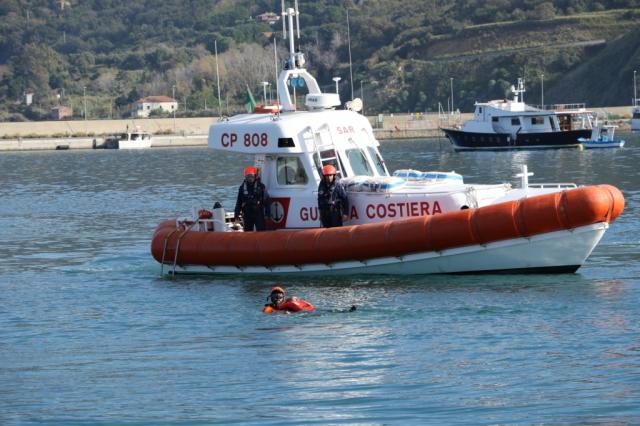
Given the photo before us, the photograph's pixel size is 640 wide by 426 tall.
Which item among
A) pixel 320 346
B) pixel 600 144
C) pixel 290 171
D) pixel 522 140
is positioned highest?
pixel 290 171

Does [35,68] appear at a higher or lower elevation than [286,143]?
higher

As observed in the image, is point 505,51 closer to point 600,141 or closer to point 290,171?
point 600,141

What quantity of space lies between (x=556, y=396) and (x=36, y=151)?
357ft

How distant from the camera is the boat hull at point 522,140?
3196 inches

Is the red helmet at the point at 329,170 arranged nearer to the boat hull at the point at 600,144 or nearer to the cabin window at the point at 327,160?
the cabin window at the point at 327,160

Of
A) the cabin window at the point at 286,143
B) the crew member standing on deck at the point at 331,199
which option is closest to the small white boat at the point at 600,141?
the cabin window at the point at 286,143

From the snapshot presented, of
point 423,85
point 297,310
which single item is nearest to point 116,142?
point 423,85

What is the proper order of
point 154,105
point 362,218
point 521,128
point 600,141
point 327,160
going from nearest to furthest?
point 362,218 < point 327,160 < point 600,141 < point 521,128 < point 154,105

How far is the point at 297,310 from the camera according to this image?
67.2ft

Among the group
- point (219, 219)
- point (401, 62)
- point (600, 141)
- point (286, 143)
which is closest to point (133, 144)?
point (401, 62)

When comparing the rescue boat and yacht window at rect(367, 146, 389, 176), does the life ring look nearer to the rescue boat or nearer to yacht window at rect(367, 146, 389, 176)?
the rescue boat

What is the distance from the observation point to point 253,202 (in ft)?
79.0

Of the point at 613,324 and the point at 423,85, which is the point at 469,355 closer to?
the point at 613,324

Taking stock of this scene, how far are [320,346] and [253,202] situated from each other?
6348mm
